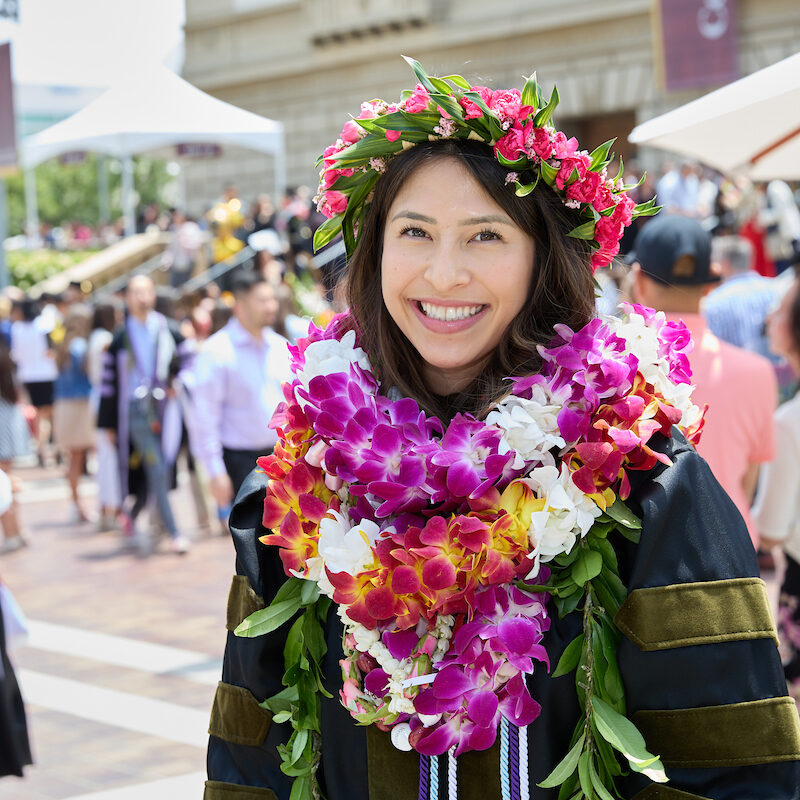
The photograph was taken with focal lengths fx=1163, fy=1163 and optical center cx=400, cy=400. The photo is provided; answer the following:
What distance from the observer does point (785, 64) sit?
3.75 meters

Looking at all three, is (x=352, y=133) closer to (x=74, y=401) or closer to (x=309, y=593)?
(x=309, y=593)

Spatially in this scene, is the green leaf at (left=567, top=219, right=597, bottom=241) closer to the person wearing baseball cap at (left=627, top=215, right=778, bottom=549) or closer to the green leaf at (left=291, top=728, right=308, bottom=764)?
the green leaf at (left=291, top=728, right=308, bottom=764)

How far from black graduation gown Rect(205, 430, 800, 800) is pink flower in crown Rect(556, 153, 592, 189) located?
0.50 metres

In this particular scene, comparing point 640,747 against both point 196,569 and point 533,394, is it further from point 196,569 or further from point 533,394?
point 196,569

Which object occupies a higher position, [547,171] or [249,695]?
[547,171]

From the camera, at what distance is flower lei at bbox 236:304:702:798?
1968 millimetres

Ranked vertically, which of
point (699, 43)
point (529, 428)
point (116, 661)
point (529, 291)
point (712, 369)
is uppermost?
point (699, 43)

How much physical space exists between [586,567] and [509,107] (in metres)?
0.83

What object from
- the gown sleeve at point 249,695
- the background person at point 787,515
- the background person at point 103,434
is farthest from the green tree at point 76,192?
the gown sleeve at point 249,695

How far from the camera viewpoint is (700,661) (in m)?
1.90

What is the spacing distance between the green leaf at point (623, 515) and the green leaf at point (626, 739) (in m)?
0.29

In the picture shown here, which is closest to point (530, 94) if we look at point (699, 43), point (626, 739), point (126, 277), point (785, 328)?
point (626, 739)

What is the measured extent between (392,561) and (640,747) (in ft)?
1.68

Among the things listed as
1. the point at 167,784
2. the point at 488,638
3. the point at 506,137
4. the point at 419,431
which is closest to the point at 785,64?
the point at 506,137
